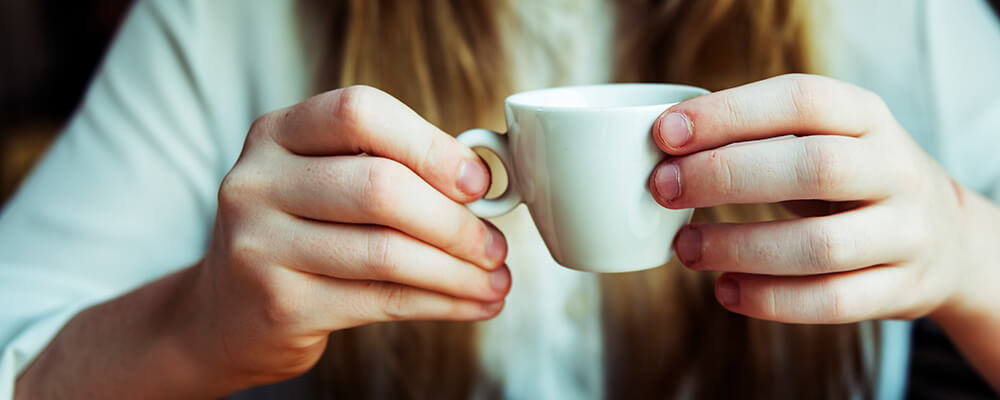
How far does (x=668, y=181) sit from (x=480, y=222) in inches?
6.4

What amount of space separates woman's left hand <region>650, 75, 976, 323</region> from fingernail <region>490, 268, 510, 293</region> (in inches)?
6.2

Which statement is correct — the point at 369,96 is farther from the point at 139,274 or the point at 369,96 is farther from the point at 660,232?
the point at 139,274

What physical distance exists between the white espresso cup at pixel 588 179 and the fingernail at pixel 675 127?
0.03 ft

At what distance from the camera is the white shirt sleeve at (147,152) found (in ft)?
2.97

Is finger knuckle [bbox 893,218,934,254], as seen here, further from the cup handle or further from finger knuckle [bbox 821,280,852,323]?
the cup handle

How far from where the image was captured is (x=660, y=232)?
579 mm

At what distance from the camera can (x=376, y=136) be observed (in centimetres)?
53

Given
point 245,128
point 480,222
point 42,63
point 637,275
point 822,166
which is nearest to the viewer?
point 822,166

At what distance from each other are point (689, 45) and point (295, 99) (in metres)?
0.58

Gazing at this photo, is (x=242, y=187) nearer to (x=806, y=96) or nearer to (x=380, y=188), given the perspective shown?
(x=380, y=188)

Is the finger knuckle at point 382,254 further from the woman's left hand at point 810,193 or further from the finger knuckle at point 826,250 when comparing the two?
the finger knuckle at point 826,250

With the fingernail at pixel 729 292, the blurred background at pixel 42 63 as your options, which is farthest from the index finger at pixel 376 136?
the blurred background at pixel 42 63

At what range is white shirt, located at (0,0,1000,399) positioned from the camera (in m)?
0.93

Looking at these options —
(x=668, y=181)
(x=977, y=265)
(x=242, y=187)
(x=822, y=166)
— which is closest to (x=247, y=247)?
(x=242, y=187)
